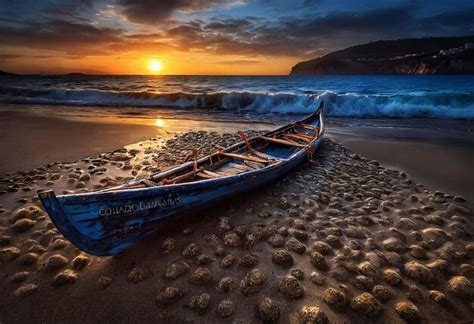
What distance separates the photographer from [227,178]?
13.2 feet

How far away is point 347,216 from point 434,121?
537 inches

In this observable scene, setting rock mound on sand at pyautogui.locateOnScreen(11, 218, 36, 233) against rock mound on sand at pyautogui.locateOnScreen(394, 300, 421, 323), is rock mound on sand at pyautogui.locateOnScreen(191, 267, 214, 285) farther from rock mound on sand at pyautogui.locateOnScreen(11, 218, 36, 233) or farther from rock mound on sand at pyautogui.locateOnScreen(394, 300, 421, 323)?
rock mound on sand at pyautogui.locateOnScreen(11, 218, 36, 233)

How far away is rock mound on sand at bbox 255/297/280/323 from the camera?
248 cm

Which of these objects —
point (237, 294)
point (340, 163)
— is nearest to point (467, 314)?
point (237, 294)

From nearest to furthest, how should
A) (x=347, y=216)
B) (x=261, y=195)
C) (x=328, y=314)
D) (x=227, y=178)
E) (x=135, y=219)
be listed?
(x=328, y=314) → (x=135, y=219) → (x=227, y=178) → (x=347, y=216) → (x=261, y=195)

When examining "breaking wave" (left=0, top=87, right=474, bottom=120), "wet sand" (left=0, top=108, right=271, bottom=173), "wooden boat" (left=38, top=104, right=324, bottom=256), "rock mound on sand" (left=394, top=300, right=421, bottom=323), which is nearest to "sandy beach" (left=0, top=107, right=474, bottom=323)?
"rock mound on sand" (left=394, top=300, right=421, bottom=323)

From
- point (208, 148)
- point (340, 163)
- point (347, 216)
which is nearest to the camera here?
point (347, 216)

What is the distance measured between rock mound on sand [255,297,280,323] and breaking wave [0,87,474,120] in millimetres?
16111

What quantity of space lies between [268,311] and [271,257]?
2.78 ft

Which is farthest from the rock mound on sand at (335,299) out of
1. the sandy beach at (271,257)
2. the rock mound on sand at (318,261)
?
the rock mound on sand at (318,261)

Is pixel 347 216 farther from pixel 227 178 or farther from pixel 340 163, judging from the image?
pixel 340 163

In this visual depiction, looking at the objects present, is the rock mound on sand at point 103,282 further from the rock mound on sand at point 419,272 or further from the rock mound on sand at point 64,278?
the rock mound on sand at point 419,272

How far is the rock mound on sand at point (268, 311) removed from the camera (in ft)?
8.13

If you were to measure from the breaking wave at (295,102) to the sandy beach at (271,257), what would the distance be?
11649mm
